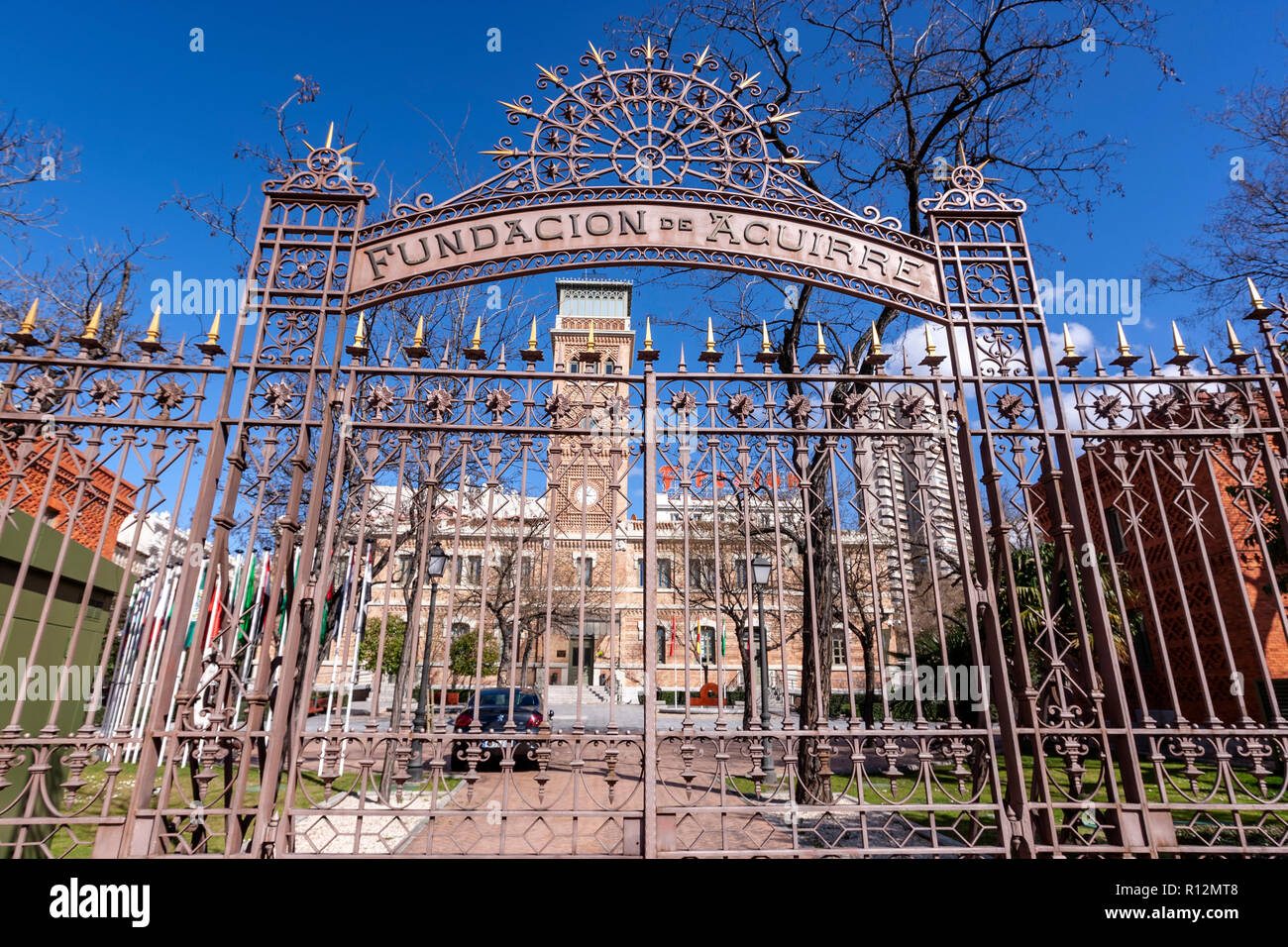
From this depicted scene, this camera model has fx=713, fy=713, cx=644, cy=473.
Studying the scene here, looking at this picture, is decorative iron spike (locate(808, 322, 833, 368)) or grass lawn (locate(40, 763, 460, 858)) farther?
decorative iron spike (locate(808, 322, 833, 368))

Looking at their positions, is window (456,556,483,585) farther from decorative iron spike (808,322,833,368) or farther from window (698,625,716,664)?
window (698,625,716,664)

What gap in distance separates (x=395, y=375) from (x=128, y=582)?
208cm

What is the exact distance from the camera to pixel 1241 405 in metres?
5.42

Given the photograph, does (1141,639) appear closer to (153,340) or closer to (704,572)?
(704,572)

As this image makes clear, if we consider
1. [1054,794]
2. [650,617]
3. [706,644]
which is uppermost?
[706,644]

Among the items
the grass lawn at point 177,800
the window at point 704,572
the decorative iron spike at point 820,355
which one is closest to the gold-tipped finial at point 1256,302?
the decorative iron spike at point 820,355

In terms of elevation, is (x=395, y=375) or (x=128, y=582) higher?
(x=395, y=375)

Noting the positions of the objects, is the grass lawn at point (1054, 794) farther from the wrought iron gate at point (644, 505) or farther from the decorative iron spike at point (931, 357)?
the decorative iron spike at point (931, 357)

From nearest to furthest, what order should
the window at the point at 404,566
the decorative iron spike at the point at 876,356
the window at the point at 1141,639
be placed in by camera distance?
the decorative iron spike at the point at 876,356 → the window at the point at 404,566 → the window at the point at 1141,639

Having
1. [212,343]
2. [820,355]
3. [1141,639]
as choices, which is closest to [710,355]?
A: [820,355]

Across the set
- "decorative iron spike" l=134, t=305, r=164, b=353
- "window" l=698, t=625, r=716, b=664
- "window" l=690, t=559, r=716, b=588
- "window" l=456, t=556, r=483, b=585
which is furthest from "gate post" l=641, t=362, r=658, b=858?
"window" l=698, t=625, r=716, b=664
